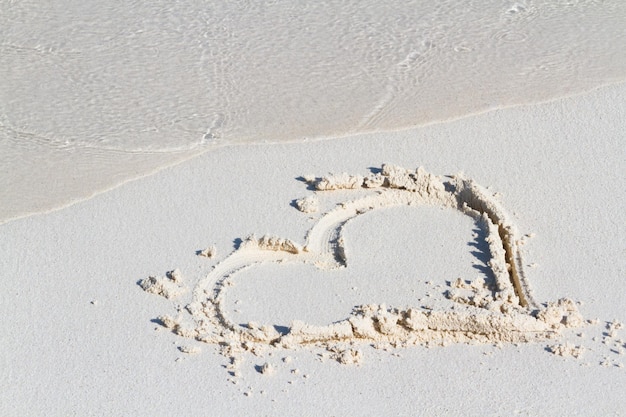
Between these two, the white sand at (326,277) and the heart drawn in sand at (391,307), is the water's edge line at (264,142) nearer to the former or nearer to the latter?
the white sand at (326,277)

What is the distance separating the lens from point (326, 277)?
356 centimetres

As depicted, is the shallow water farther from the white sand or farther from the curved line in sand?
the curved line in sand

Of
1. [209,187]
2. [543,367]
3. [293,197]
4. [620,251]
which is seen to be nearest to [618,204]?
[620,251]

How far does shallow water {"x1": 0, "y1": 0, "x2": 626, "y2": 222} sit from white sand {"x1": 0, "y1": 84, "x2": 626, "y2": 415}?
25cm

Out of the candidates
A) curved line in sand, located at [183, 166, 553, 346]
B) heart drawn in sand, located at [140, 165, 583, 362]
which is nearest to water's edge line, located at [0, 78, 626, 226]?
curved line in sand, located at [183, 166, 553, 346]

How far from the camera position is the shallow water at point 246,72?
449 centimetres

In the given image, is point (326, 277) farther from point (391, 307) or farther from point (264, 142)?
point (264, 142)

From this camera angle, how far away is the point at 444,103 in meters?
4.67

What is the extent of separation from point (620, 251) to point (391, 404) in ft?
4.22

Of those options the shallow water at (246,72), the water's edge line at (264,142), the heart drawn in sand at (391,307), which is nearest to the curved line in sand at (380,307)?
the heart drawn in sand at (391,307)

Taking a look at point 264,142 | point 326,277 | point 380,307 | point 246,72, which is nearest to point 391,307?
point 380,307

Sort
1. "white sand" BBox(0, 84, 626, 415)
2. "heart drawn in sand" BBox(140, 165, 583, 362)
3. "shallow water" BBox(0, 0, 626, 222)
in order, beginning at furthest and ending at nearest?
"shallow water" BBox(0, 0, 626, 222) → "heart drawn in sand" BBox(140, 165, 583, 362) → "white sand" BBox(0, 84, 626, 415)

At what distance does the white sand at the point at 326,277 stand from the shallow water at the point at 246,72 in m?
0.25

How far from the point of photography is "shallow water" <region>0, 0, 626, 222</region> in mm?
4492
